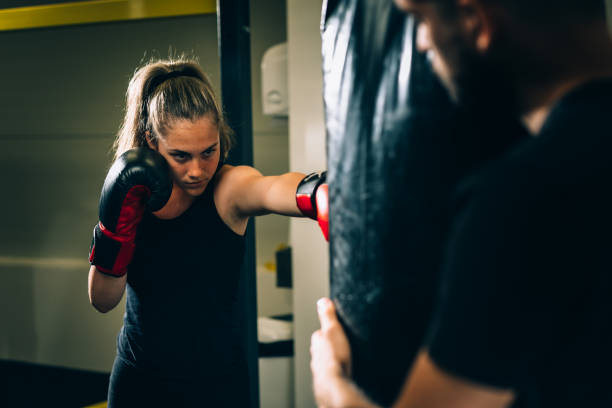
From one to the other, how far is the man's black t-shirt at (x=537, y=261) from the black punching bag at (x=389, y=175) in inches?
3.1

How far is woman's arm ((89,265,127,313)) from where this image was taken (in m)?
1.32

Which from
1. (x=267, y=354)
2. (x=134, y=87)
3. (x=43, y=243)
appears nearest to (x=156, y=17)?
(x=134, y=87)

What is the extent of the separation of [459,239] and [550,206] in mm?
77

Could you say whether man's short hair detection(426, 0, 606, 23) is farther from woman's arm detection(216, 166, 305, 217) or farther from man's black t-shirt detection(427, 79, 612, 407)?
woman's arm detection(216, 166, 305, 217)

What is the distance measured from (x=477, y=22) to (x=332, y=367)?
41cm

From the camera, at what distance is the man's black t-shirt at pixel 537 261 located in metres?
0.41

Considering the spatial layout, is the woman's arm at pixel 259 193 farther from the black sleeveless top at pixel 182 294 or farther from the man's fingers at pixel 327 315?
the man's fingers at pixel 327 315

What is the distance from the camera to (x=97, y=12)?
2.17 meters

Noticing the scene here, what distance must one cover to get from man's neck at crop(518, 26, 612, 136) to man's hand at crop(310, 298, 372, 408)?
0.34 m

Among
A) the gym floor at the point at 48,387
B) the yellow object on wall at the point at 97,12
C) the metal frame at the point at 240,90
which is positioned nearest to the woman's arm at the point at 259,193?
the metal frame at the point at 240,90

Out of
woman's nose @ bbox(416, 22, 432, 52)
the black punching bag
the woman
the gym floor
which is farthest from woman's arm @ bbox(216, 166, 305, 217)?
the gym floor

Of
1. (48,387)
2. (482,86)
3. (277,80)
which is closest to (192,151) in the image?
(482,86)

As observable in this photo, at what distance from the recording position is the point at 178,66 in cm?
140

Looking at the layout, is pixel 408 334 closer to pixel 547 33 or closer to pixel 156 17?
pixel 547 33
